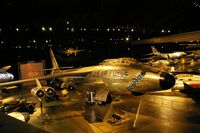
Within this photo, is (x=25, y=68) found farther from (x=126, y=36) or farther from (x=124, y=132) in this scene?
(x=126, y=36)

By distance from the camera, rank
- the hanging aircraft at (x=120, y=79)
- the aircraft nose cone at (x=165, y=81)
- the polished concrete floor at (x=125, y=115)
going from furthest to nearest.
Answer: the hanging aircraft at (x=120, y=79)
the aircraft nose cone at (x=165, y=81)
the polished concrete floor at (x=125, y=115)

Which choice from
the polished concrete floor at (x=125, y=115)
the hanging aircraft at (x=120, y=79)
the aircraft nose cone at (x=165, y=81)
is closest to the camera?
the polished concrete floor at (x=125, y=115)

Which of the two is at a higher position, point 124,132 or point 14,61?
point 14,61

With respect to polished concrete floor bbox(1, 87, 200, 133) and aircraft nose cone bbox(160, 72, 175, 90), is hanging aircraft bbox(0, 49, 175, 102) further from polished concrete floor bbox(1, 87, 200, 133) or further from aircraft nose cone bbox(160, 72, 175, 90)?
polished concrete floor bbox(1, 87, 200, 133)

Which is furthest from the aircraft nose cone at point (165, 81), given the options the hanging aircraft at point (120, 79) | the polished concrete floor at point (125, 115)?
the polished concrete floor at point (125, 115)

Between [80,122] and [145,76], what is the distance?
648 centimetres

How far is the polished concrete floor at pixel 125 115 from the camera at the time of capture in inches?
551

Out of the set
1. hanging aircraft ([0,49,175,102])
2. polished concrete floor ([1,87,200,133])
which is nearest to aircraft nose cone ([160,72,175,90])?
hanging aircraft ([0,49,175,102])

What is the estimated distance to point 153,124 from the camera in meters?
14.3

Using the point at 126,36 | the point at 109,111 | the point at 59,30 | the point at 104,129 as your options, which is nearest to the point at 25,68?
the point at 109,111

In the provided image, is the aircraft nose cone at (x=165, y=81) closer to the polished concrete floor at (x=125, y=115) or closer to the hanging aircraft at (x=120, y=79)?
the hanging aircraft at (x=120, y=79)

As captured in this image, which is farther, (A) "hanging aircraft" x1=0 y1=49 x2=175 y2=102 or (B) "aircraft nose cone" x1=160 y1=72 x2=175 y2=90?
(A) "hanging aircraft" x1=0 y1=49 x2=175 y2=102

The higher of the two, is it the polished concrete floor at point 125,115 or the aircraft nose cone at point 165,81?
the aircraft nose cone at point 165,81

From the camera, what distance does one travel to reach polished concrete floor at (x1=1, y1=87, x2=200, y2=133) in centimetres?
1401
